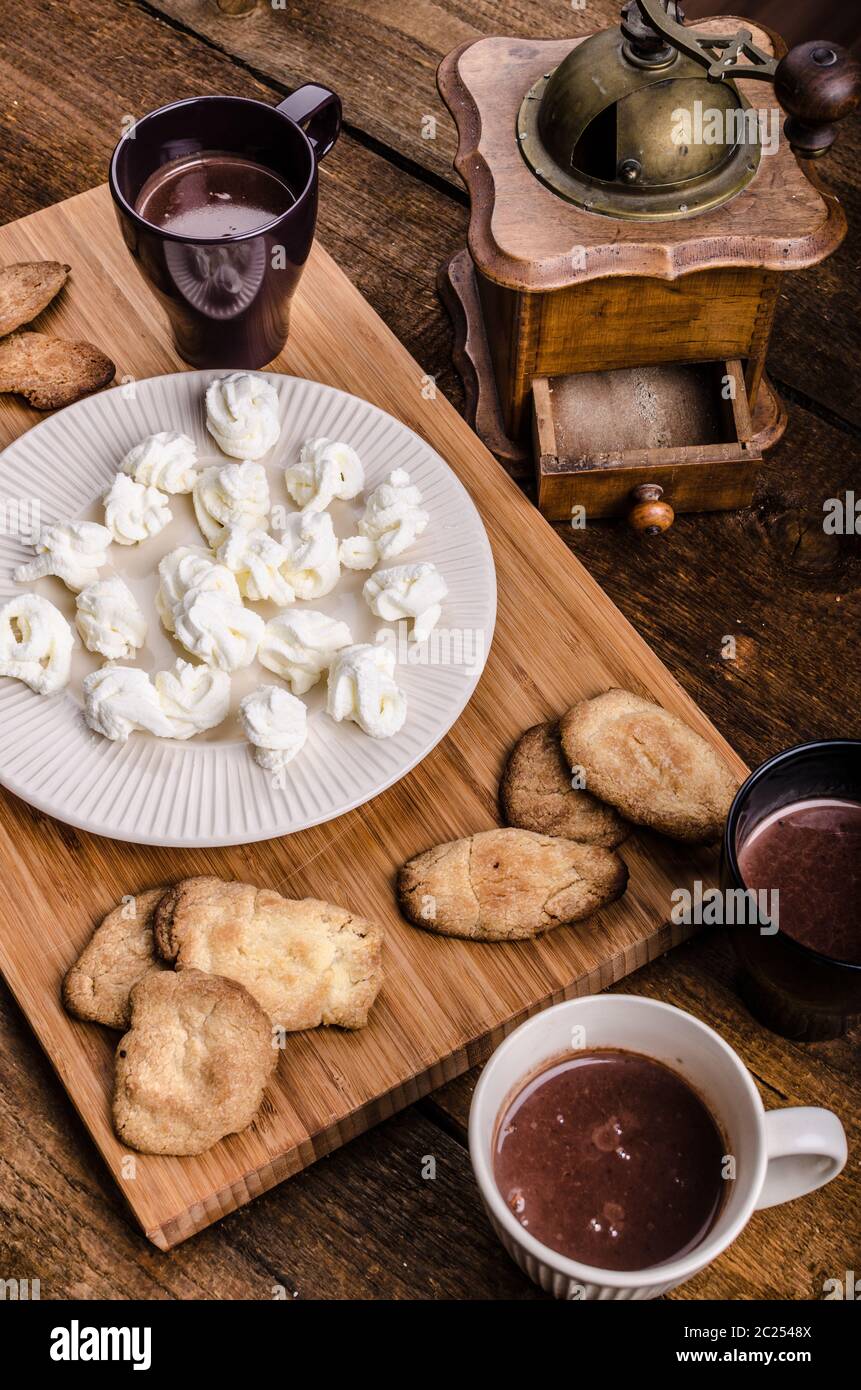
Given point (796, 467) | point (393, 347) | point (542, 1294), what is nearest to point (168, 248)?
point (393, 347)

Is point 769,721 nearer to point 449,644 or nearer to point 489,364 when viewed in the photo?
point 449,644

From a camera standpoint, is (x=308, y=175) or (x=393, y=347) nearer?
(x=308, y=175)

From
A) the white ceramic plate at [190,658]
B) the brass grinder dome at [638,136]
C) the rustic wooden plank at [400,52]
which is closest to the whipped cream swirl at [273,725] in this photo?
the white ceramic plate at [190,658]

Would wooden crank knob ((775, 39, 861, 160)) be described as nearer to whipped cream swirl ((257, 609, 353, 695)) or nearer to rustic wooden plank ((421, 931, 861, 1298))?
whipped cream swirl ((257, 609, 353, 695))

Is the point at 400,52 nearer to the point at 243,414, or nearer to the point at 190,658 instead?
the point at 243,414

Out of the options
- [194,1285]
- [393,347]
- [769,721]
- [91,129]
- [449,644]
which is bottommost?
[194,1285]
